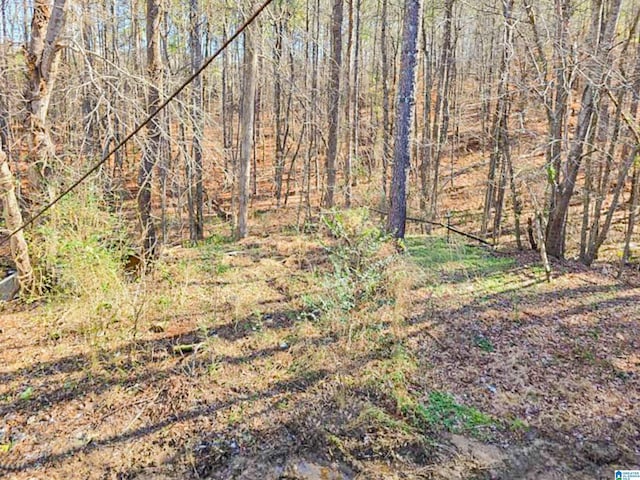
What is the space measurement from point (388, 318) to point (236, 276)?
1.99 m

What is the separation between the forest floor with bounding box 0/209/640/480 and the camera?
247 centimetres

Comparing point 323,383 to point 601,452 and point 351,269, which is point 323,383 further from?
point 601,452

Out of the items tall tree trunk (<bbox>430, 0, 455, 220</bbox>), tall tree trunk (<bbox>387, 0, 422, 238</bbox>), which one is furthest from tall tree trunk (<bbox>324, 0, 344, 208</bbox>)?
tall tree trunk (<bbox>430, 0, 455, 220</bbox>)

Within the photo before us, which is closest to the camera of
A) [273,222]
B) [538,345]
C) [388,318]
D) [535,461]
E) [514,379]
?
[535,461]

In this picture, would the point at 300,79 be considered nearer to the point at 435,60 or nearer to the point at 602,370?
the point at 435,60

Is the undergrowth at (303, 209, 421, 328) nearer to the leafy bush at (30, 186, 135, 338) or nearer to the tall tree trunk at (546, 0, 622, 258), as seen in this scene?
the leafy bush at (30, 186, 135, 338)

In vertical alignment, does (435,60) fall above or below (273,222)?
above

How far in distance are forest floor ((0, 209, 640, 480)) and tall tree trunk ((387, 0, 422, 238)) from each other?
3.60ft

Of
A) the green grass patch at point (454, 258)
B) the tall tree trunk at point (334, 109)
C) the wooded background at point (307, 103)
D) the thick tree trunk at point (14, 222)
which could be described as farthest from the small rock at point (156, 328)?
the tall tree trunk at point (334, 109)

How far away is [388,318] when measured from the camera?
409 cm

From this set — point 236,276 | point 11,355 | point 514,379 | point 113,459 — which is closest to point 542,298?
point 514,379

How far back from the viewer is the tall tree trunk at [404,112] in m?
5.23

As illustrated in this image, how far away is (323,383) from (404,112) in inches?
151

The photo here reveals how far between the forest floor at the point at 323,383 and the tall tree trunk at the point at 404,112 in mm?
1097
